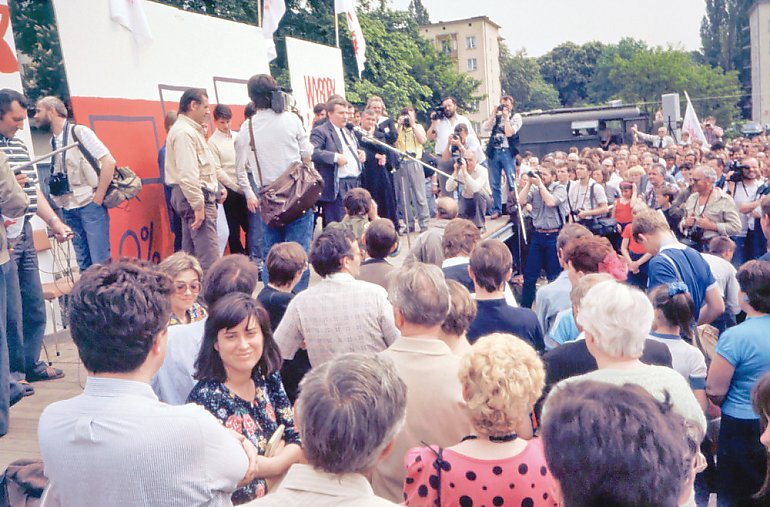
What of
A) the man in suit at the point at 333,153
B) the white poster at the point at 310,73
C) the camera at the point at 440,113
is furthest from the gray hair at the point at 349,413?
the camera at the point at 440,113

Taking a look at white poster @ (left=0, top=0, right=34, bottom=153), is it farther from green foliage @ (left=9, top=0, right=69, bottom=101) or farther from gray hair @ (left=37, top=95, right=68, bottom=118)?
green foliage @ (left=9, top=0, right=69, bottom=101)

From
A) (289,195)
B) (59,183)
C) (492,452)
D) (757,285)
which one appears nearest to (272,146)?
(289,195)

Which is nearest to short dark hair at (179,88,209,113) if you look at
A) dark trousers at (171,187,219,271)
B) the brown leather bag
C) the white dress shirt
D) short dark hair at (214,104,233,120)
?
the brown leather bag

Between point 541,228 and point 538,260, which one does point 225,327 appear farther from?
point 541,228

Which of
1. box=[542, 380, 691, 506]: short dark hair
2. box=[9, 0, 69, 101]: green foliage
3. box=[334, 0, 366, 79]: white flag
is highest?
box=[9, 0, 69, 101]: green foliage

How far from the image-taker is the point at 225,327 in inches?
110

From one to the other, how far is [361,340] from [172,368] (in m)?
0.90

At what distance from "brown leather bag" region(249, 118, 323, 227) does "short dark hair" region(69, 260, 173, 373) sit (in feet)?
13.4

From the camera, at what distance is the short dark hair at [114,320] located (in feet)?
6.55

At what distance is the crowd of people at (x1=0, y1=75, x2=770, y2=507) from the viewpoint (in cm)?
181

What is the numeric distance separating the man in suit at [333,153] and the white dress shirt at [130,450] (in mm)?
5467

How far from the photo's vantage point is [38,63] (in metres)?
22.1

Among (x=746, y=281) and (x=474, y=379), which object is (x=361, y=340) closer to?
(x=474, y=379)

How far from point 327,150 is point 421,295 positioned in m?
4.72
